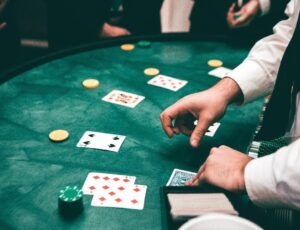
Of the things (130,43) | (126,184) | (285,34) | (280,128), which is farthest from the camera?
(130,43)

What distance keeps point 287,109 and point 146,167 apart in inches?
21.1

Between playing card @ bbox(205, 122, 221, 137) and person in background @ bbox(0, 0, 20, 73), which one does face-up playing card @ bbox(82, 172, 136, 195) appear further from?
person in background @ bbox(0, 0, 20, 73)

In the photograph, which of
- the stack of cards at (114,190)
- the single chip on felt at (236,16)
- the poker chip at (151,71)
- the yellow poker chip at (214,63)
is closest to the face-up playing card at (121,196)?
the stack of cards at (114,190)

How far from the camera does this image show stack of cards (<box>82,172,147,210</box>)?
4.02 ft

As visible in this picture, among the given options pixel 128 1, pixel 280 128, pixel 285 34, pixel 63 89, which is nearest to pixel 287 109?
pixel 280 128

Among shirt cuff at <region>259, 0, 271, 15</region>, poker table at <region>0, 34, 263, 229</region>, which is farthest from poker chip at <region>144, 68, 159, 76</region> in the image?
shirt cuff at <region>259, 0, 271, 15</region>

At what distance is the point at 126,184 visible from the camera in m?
1.31

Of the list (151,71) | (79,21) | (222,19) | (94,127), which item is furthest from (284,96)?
(222,19)

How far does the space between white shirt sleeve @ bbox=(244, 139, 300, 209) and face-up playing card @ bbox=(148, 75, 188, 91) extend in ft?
3.23

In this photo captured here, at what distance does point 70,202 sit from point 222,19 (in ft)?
8.62

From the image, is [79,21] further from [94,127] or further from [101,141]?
[101,141]

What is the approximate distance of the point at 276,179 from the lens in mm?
995

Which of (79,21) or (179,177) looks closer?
(179,177)

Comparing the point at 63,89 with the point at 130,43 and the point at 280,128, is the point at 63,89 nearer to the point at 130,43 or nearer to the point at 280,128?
the point at 130,43
